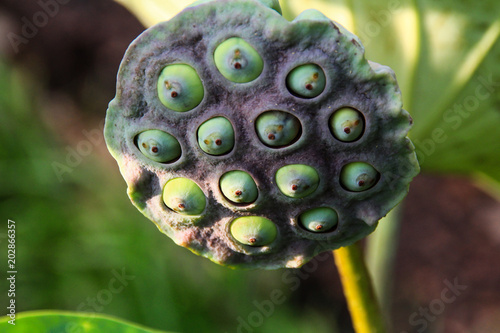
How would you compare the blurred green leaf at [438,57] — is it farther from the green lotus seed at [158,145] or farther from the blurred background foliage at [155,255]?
the blurred background foliage at [155,255]

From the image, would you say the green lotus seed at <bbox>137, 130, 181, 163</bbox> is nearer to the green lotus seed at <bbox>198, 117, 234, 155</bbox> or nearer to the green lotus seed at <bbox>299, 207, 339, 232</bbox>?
the green lotus seed at <bbox>198, 117, 234, 155</bbox>

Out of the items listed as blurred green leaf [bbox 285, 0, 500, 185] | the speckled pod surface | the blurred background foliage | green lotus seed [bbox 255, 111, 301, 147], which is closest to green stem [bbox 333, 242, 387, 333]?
the speckled pod surface

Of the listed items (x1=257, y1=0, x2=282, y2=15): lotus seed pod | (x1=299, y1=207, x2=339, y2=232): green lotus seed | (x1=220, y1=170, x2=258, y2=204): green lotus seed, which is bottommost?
(x1=299, y1=207, x2=339, y2=232): green lotus seed

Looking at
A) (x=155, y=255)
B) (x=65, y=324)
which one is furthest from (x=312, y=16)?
(x=155, y=255)

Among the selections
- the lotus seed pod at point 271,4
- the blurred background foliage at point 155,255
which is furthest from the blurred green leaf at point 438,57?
the blurred background foliage at point 155,255

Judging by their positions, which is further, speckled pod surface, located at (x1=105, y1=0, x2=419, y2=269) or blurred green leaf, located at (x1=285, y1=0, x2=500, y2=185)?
blurred green leaf, located at (x1=285, y1=0, x2=500, y2=185)

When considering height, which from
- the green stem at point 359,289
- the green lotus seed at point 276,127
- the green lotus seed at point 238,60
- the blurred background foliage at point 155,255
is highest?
the blurred background foliage at point 155,255
